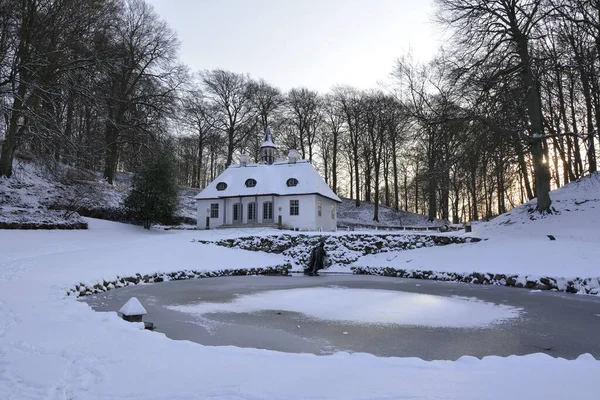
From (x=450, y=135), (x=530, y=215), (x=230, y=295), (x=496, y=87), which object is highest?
(x=496, y=87)

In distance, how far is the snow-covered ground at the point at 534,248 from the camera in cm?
1251

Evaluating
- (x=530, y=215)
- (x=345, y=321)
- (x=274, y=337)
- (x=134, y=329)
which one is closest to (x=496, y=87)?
(x=530, y=215)

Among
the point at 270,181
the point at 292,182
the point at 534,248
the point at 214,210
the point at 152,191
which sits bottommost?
the point at 534,248

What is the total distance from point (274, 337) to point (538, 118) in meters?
15.4

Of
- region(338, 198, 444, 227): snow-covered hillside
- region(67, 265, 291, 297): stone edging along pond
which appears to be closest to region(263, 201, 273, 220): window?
region(338, 198, 444, 227): snow-covered hillside

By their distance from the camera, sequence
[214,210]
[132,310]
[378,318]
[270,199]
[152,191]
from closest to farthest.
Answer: [132,310] → [378,318] → [152,191] → [270,199] → [214,210]

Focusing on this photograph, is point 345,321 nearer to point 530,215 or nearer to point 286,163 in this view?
point 530,215

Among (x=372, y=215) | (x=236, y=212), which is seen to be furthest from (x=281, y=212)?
Answer: (x=372, y=215)

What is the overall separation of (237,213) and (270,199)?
2661 mm

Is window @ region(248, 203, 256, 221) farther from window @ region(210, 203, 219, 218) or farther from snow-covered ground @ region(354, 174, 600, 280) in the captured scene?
snow-covered ground @ region(354, 174, 600, 280)

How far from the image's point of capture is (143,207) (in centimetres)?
2311

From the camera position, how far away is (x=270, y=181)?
28.2 m

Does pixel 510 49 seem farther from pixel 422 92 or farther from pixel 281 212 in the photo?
pixel 281 212

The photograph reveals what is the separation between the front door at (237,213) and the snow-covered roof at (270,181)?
858 mm
